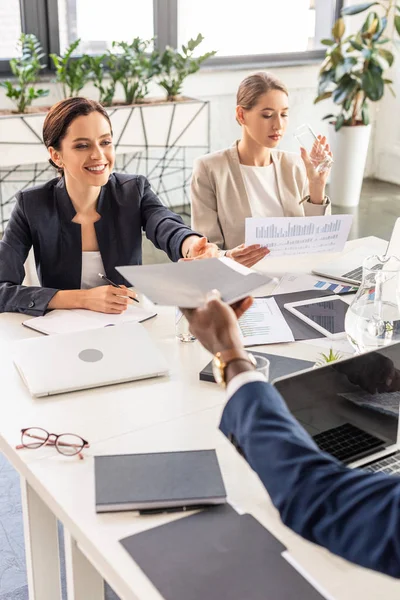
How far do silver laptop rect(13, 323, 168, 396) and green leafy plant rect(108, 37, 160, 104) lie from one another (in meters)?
3.21

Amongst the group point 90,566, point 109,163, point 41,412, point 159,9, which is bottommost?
point 90,566

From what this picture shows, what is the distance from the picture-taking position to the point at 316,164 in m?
2.84

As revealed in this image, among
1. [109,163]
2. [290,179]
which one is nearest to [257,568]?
[109,163]

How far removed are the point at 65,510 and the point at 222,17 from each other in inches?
196

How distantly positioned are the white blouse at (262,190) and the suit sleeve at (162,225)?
1.82 ft

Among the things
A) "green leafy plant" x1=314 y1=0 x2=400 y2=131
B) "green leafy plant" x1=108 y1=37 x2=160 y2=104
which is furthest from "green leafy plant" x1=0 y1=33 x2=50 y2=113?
"green leafy plant" x1=314 y1=0 x2=400 y2=131

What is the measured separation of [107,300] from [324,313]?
0.59 m

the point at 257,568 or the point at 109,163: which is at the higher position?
the point at 109,163

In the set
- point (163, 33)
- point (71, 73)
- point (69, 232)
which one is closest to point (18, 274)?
point (69, 232)

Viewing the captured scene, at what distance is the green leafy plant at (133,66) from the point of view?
4738 millimetres

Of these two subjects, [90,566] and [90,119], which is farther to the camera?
[90,119]

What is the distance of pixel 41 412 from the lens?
5.12 ft

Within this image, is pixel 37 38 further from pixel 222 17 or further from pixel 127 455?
pixel 127 455

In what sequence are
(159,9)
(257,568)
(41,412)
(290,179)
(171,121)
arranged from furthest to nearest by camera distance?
1. (159,9)
2. (171,121)
3. (290,179)
4. (41,412)
5. (257,568)
